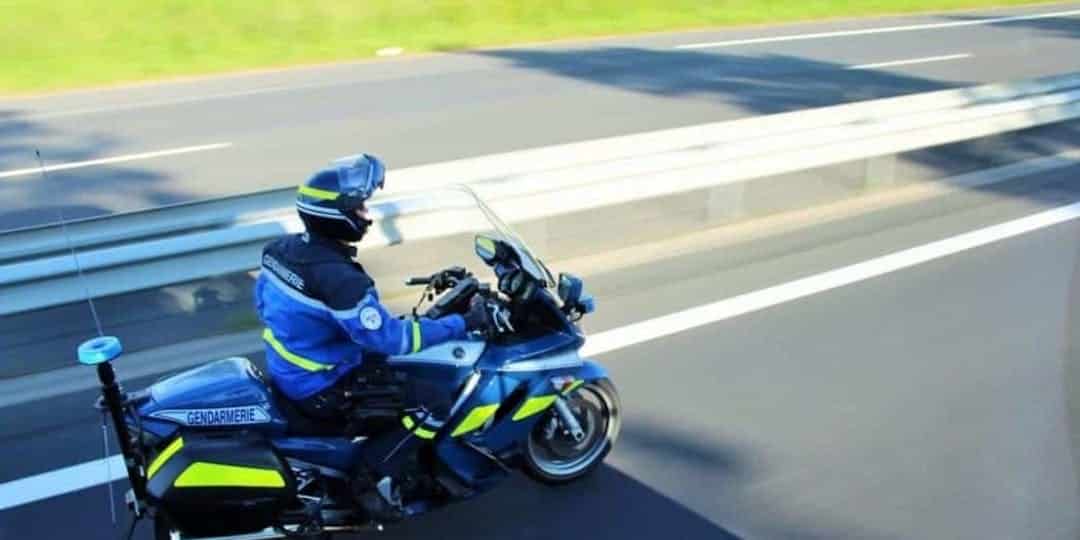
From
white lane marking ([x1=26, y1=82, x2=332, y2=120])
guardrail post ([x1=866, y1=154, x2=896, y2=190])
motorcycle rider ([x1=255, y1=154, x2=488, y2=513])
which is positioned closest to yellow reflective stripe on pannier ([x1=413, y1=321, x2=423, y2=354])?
motorcycle rider ([x1=255, y1=154, x2=488, y2=513])

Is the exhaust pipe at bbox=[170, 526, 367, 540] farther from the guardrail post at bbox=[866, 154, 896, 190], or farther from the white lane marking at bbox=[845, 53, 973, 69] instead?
the white lane marking at bbox=[845, 53, 973, 69]

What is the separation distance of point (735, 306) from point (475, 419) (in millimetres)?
2938

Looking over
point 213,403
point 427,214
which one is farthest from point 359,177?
point 427,214

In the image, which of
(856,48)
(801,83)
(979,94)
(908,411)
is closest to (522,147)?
(979,94)

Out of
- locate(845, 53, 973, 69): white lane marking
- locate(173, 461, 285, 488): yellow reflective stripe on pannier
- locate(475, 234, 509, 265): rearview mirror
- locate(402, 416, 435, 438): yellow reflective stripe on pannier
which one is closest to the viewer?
locate(173, 461, 285, 488): yellow reflective stripe on pannier

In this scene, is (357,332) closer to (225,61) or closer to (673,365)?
(673,365)

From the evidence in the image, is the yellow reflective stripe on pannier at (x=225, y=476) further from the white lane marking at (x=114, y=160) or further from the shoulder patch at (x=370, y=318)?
the white lane marking at (x=114, y=160)

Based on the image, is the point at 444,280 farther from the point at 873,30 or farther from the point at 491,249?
the point at 873,30

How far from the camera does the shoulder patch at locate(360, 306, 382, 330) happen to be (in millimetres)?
4391

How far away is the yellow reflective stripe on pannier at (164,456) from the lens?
4082 mm

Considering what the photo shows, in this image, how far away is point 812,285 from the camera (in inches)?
305

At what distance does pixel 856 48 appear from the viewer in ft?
64.8

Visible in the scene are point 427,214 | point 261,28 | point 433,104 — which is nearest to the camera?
point 427,214

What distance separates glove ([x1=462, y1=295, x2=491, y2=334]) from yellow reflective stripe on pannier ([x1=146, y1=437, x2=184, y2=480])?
4.39 ft
